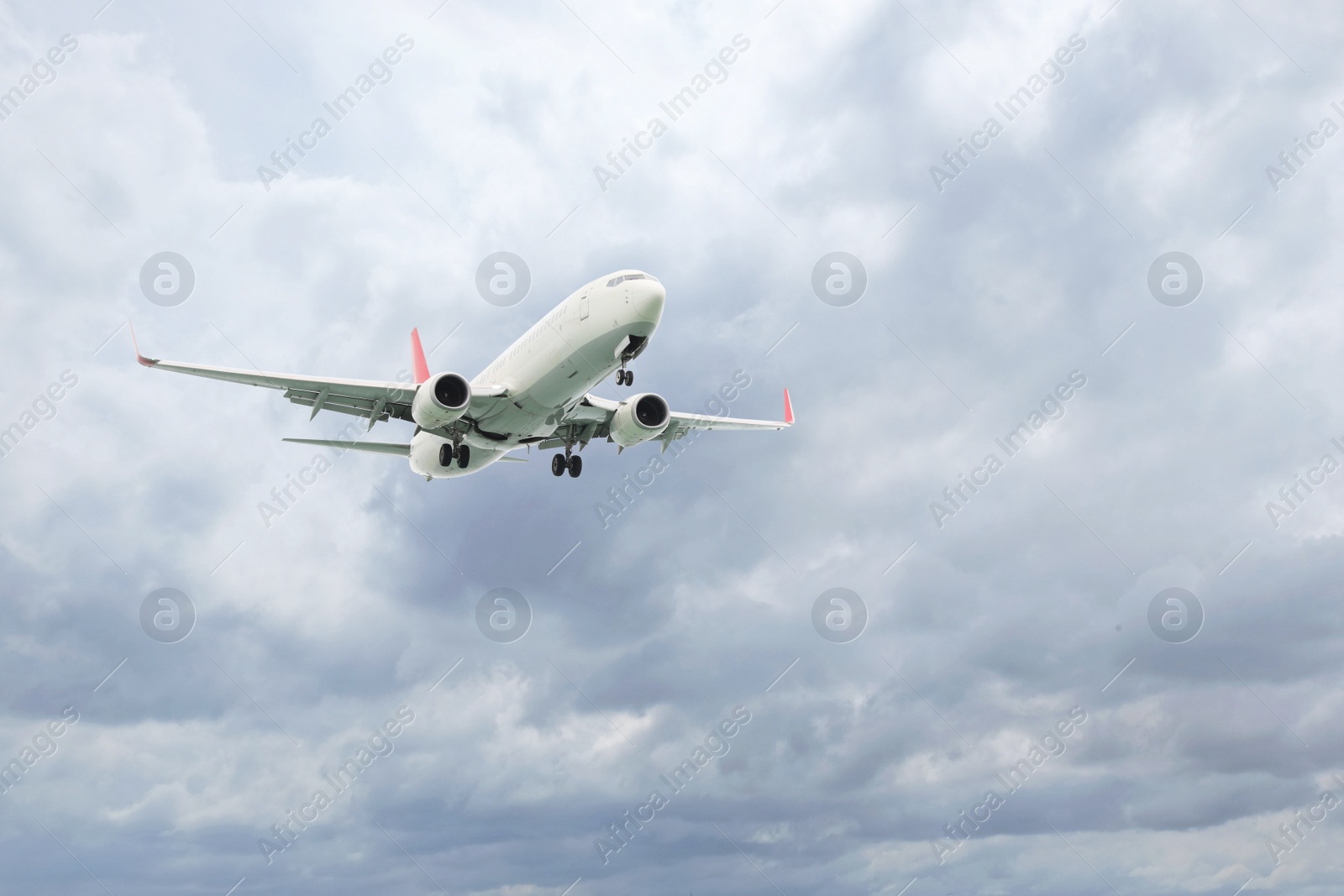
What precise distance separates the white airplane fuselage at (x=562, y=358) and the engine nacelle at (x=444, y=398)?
90.4 inches

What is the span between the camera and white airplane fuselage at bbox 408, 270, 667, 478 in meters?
47.2

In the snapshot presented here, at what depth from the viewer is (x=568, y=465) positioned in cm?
6150

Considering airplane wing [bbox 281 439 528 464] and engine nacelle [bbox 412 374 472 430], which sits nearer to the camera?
engine nacelle [bbox 412 374 472 430]

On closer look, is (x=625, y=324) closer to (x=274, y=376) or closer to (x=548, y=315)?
(x=548, y=315)

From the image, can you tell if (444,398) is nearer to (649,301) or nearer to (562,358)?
(562,358)

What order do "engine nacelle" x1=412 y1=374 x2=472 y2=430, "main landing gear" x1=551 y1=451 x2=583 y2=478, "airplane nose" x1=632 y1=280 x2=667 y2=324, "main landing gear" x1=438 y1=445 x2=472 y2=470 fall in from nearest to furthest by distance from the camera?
"airplane nose" x1=632 y1=280 x2=667 y2=324 < "engine nacelle" x1=412 y1=374 x2=472 y2=430 < "main landing gear" x1=438 y1=445 x2=472 y2=470 < "main landing gear" x1=551 y1=451 x2=583 y2=478

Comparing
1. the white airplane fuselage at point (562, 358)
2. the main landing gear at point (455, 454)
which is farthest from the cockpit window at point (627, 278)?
the main landing gear at point (455, 454)

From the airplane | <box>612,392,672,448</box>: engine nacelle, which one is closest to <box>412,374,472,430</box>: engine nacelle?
the airplane

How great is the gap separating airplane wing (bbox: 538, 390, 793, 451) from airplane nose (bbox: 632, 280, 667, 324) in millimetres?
10320

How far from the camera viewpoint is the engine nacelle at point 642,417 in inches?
2264

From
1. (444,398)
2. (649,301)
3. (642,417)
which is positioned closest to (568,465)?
(642,417)

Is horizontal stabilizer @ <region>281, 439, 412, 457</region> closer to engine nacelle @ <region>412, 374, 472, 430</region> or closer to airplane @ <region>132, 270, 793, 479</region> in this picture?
airplane @ <region>132, 270, 793, 479</region>

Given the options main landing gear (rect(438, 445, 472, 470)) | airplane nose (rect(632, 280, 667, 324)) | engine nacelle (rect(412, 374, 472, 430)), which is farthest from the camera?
main landing gear (rect(438, 445, 472, 470))

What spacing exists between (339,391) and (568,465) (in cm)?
1264
